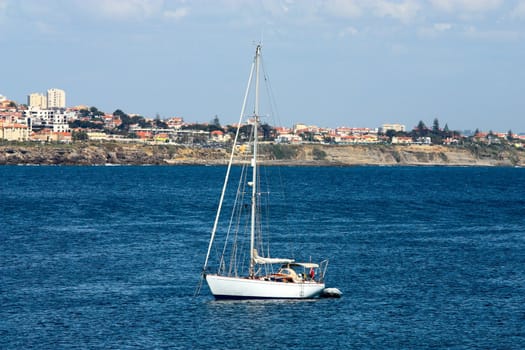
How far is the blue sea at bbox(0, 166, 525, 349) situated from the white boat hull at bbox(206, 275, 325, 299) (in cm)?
52

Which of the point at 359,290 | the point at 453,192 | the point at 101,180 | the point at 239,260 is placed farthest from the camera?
the point at 101,180

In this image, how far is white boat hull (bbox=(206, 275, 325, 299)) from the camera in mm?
47531

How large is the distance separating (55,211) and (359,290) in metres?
59.5

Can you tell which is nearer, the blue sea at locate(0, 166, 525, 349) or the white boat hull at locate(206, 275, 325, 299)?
the blue sea at locate(0, 166, 525, 349)

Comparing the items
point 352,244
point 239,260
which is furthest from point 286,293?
point 352,244

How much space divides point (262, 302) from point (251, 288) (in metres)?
0.96

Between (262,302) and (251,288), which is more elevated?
(251,288)

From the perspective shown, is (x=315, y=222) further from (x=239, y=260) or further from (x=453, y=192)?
(x=453, y=192)

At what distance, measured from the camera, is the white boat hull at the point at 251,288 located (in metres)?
47.5

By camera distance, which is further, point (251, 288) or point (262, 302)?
point (262, 302)

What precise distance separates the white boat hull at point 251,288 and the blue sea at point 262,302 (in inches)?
20.3

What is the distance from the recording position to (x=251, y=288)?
47.6m

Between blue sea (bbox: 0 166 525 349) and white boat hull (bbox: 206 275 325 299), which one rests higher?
white boat hull (bbox: 206 275 325 299)

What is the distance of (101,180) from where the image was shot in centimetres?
18400
